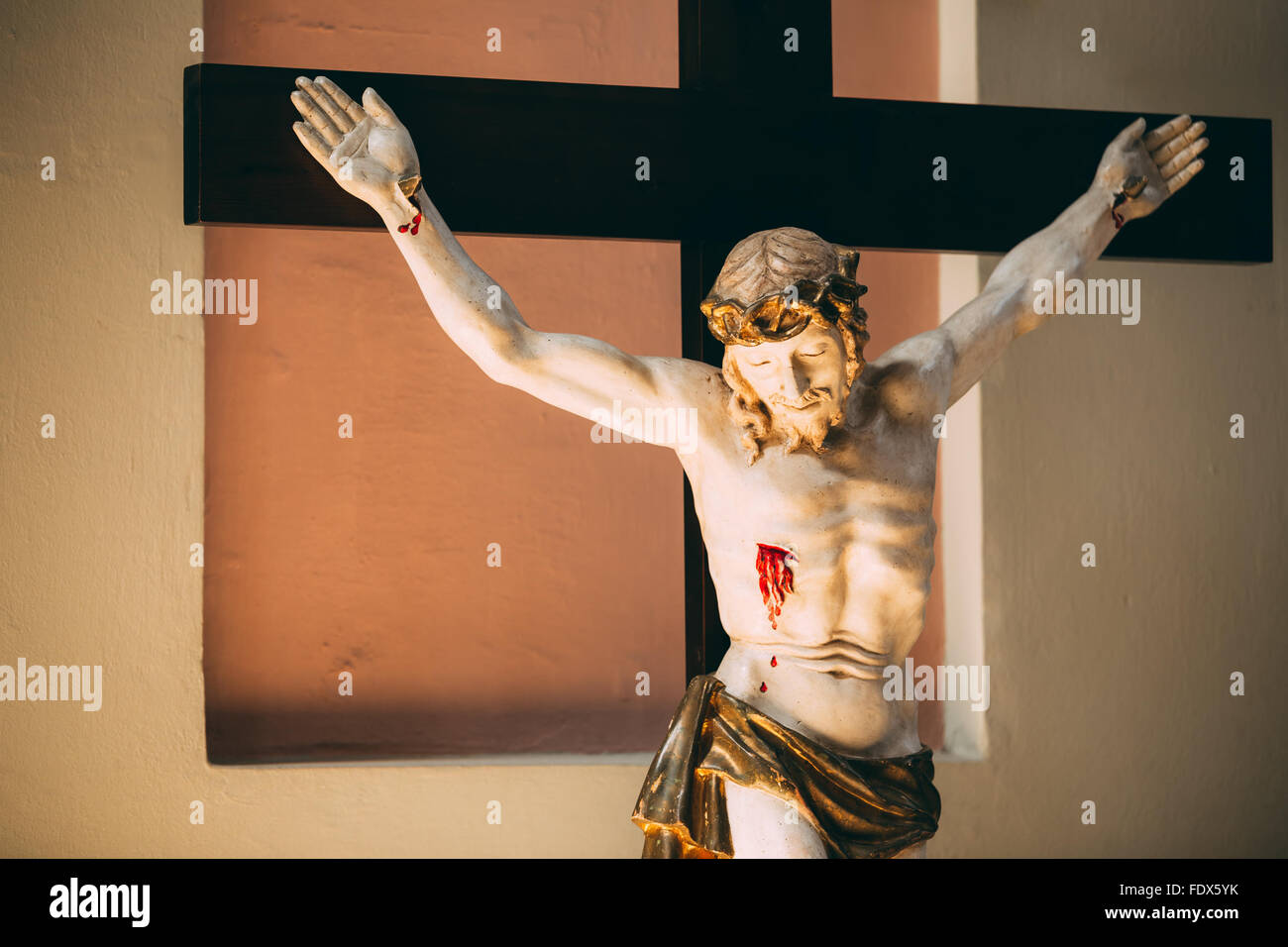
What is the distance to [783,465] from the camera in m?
2.32

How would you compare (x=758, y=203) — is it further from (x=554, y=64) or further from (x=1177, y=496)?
(x=1177, y=496)

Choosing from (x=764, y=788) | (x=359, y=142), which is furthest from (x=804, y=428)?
(x=359, y=142)

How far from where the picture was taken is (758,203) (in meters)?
2.64

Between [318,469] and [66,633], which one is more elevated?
[318,469]

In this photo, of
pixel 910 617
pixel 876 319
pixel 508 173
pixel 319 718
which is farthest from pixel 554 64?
pixel 910 617

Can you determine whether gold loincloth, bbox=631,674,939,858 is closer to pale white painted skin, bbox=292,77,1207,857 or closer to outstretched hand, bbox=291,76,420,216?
pale white painted skin, bbox=292,77,1207,857

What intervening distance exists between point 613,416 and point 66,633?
5.86ft

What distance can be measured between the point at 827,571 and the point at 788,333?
0.40m

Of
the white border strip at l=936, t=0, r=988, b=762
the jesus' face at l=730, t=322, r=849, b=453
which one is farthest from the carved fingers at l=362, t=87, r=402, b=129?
the white border strip at l=936, t=0, r=988, b=762

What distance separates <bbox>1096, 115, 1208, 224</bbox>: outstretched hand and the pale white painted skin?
1.87 feet

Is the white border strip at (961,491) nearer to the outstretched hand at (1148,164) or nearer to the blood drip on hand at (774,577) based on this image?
the outstretched hand at (1148,164)

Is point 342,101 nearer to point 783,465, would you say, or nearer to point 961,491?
point 783,465

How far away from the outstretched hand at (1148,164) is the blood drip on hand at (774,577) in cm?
99

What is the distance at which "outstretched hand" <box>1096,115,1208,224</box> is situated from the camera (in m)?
2.68
